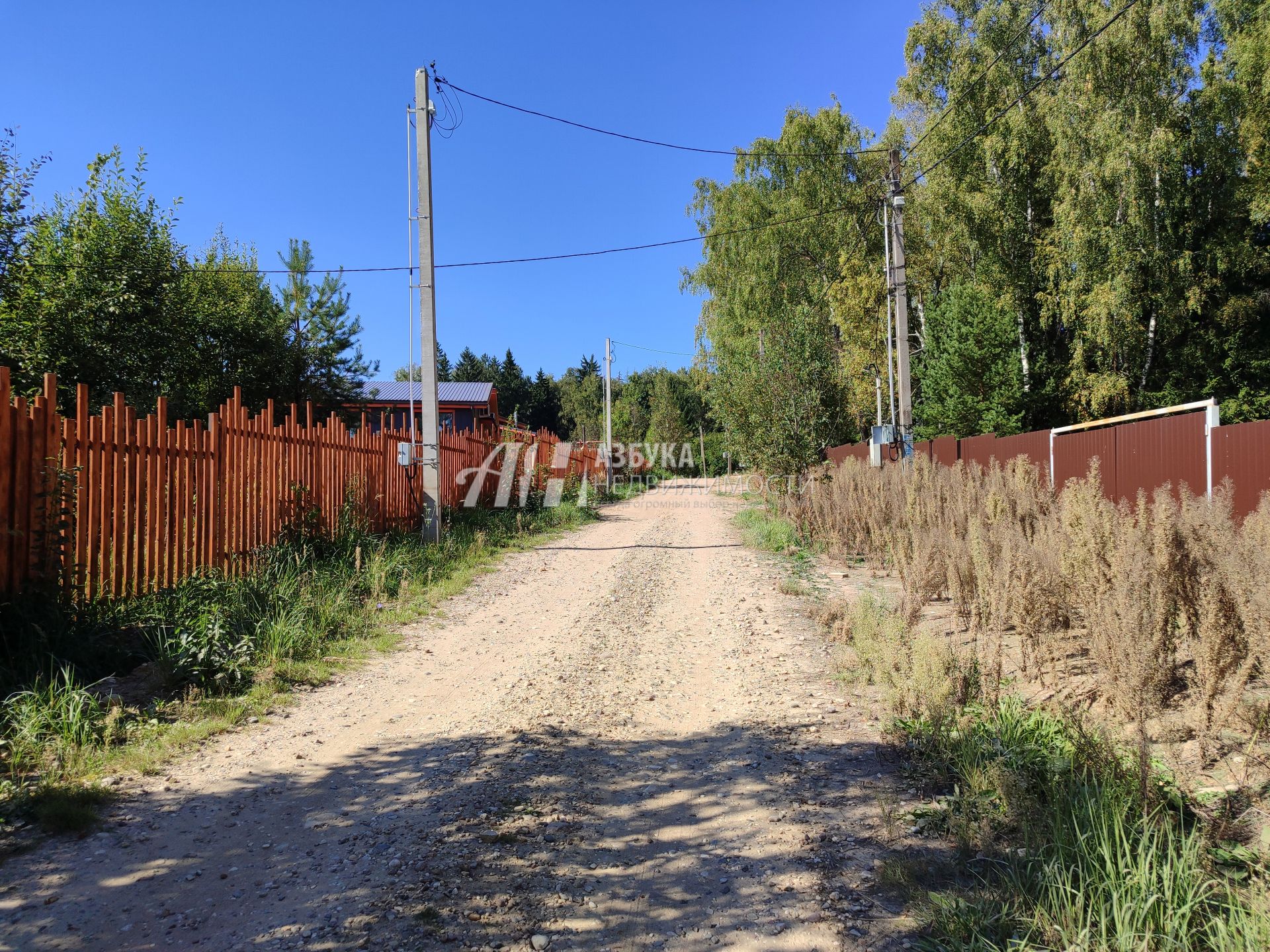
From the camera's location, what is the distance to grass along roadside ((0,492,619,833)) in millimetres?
3682

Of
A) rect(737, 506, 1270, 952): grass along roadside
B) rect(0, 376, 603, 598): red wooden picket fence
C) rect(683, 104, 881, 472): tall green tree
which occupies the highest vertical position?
rect(683, 104, 881, 472): tall green tree

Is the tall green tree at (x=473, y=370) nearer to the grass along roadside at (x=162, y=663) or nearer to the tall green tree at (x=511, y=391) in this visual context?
the tall green tree at (x=511, y=391)

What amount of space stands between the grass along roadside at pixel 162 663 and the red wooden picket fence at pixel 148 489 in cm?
28

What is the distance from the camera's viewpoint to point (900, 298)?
1416 cm

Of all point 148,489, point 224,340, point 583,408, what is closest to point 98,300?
point 224,340

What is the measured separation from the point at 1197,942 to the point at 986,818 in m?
0.87

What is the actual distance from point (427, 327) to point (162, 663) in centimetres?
805

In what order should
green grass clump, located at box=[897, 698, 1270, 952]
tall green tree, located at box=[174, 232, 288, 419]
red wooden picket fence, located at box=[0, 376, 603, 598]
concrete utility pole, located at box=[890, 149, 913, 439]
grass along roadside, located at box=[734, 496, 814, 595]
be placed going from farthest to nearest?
1. tall green tree, located at box=[174, 232, 288, 419]
2. concrete utility pole, located at box=[890, 149, 913, 439]
3. grass along roadside, located at box=[734, 496, 814, 595]
4. red wooden picket fence, located at box=[0, 376, 603, 598]
5. green grass clump, located at box=[897, 698, 1270, 952]

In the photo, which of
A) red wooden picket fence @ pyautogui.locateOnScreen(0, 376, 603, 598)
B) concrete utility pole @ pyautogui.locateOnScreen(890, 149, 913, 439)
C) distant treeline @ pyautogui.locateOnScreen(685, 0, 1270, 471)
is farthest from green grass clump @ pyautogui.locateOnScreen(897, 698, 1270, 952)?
distant treeline @ pyautogui.locateOnScreen(685, 0, 1270, 471)

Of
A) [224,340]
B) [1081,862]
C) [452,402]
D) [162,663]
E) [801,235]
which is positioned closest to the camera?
[1081,862]

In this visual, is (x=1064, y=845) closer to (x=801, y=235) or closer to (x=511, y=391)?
(x=801, y=235)

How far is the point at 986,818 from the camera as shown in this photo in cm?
303

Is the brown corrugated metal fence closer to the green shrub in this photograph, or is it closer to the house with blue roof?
the green shrub

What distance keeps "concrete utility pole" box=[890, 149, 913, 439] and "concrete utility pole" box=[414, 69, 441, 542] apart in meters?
8.59
